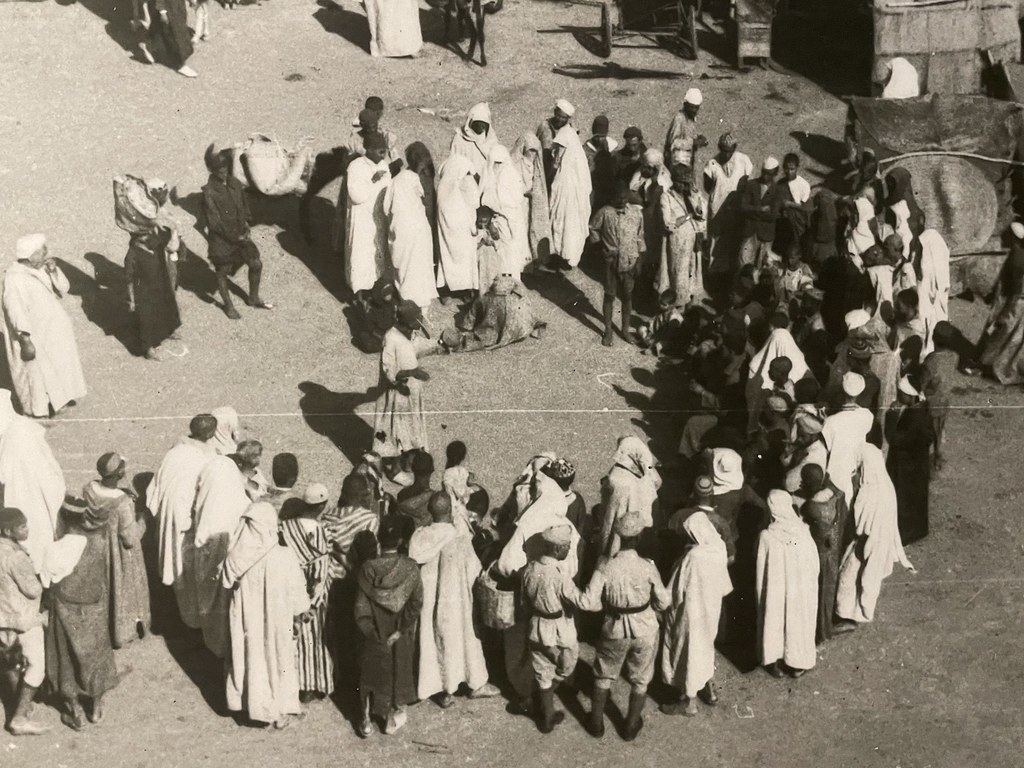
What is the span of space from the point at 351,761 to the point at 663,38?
13427 mm

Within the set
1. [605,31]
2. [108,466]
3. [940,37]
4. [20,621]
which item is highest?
[605,31]

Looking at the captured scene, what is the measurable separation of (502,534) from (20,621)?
3.39 meters

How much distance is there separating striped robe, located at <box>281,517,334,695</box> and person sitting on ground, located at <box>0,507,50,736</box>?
5.57 feet

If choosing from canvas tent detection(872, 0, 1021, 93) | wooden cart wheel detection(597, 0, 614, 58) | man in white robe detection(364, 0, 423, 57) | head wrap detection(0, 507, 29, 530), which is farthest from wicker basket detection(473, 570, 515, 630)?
wooden cart wheel detection(597, 0, 614, 58)

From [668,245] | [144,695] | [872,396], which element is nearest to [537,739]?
[144,695]

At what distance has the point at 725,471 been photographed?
11203 mm

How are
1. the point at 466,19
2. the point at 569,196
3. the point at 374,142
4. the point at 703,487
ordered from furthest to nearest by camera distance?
the point at 466,19 < the point at 569,196 < the point at 374,142 < the point at 703,487

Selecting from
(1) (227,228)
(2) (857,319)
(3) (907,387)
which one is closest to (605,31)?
(1) (227,228)

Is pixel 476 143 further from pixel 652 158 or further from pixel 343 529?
pixel 343 529

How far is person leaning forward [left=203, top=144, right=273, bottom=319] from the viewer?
48.1 feet

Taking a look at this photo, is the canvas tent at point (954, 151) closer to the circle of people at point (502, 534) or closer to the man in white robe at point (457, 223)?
the circle of people at point (502, 534)

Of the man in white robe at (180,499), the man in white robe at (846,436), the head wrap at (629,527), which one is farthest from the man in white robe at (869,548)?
the man in white robe at (180,499)

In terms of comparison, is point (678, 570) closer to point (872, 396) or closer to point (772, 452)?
point (772, 452)

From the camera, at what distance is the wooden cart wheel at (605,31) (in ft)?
67.4
